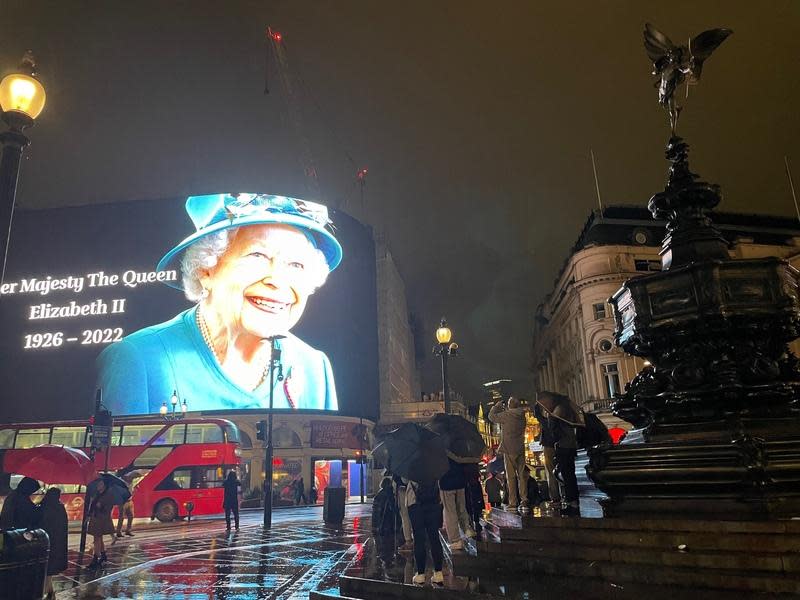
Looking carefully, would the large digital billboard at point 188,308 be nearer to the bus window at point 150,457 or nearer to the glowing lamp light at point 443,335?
the bus window at point 150,457

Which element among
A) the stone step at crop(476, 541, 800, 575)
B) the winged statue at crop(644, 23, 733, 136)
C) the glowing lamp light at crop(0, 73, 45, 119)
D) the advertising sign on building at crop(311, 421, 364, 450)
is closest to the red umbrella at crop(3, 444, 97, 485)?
the glowing lamp light at crop(0, 73, 45, 119)

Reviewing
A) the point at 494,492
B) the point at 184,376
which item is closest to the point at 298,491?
the point at 184,376

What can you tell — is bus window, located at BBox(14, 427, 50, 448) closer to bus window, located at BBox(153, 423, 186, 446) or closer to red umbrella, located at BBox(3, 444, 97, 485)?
red umbrella, located at BBox(3, 444, 97, 485)

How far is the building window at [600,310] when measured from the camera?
1779 inches

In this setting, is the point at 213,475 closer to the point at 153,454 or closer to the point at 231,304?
the point at 153,454

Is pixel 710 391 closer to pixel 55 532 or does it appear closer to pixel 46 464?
pixel 55 532

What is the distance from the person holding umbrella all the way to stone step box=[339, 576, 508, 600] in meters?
2.65

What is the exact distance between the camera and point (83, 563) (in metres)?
11.1

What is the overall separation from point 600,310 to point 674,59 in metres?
41.2

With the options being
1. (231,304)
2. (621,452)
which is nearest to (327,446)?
(231,304)

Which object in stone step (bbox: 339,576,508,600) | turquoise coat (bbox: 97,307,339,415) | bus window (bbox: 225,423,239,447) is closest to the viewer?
stone step (bbox: 339,576,508,600)

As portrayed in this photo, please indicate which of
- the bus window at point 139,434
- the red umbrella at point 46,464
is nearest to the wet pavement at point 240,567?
the red umbrella at point 46,464

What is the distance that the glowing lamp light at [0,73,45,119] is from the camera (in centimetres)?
579

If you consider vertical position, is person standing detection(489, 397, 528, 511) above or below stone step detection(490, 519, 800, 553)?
above
